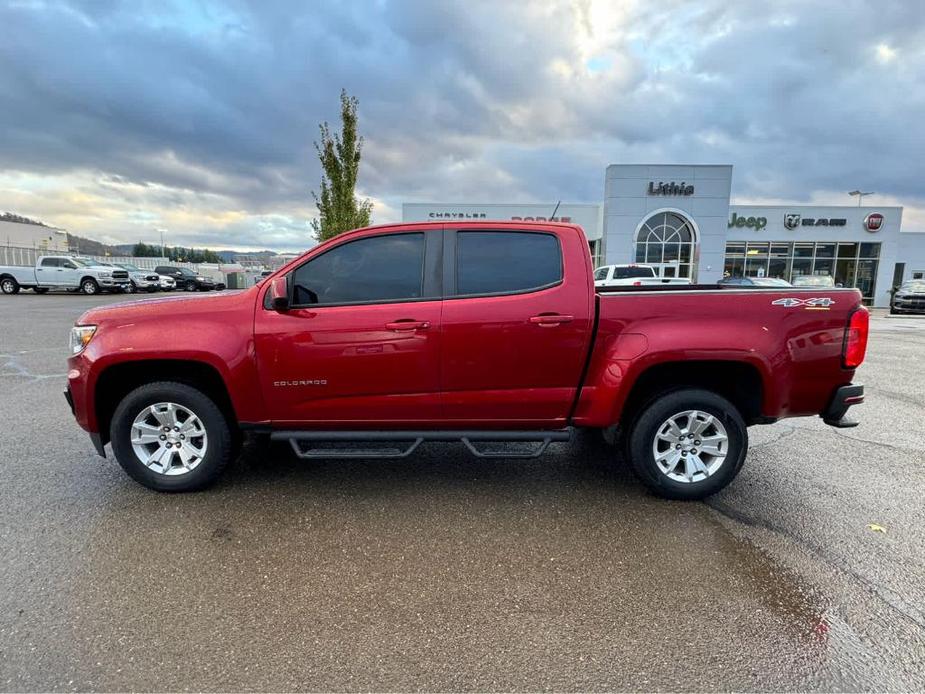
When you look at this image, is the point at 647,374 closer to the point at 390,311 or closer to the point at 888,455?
the point at 390,311

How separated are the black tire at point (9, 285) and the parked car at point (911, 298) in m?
43.8

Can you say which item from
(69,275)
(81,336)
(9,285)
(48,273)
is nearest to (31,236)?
(9,285)

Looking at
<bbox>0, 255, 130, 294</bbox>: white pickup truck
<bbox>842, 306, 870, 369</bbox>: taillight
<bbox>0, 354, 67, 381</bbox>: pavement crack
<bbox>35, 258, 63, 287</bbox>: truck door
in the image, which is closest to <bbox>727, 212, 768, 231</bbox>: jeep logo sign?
<bbox>842, 306, 870, 369</bbox>: taillight

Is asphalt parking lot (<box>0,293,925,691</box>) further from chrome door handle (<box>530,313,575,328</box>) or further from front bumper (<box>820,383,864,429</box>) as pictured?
chrome door handle (<box>530,313,575,328</box>)

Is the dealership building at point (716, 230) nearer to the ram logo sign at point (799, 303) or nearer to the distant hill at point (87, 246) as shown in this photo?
the ram logo sign at point (799, 303)

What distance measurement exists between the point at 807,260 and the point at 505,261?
113 ft

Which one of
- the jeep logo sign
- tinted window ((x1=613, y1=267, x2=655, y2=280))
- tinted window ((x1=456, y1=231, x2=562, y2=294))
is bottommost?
tinted window ((x1=456, y1=231, x2=562, y2=294))

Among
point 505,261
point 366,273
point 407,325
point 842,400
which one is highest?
point 505,261

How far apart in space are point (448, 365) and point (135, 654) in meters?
2.24

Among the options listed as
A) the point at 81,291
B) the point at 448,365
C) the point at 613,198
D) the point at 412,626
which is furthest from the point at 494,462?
the point at 81,291

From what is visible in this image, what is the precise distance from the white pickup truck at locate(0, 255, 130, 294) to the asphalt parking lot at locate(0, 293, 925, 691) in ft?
91.7

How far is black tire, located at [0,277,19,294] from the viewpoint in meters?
26.7

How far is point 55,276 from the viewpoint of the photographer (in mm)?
26641

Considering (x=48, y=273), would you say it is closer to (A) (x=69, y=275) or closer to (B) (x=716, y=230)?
(A) (x=69, y=275)
